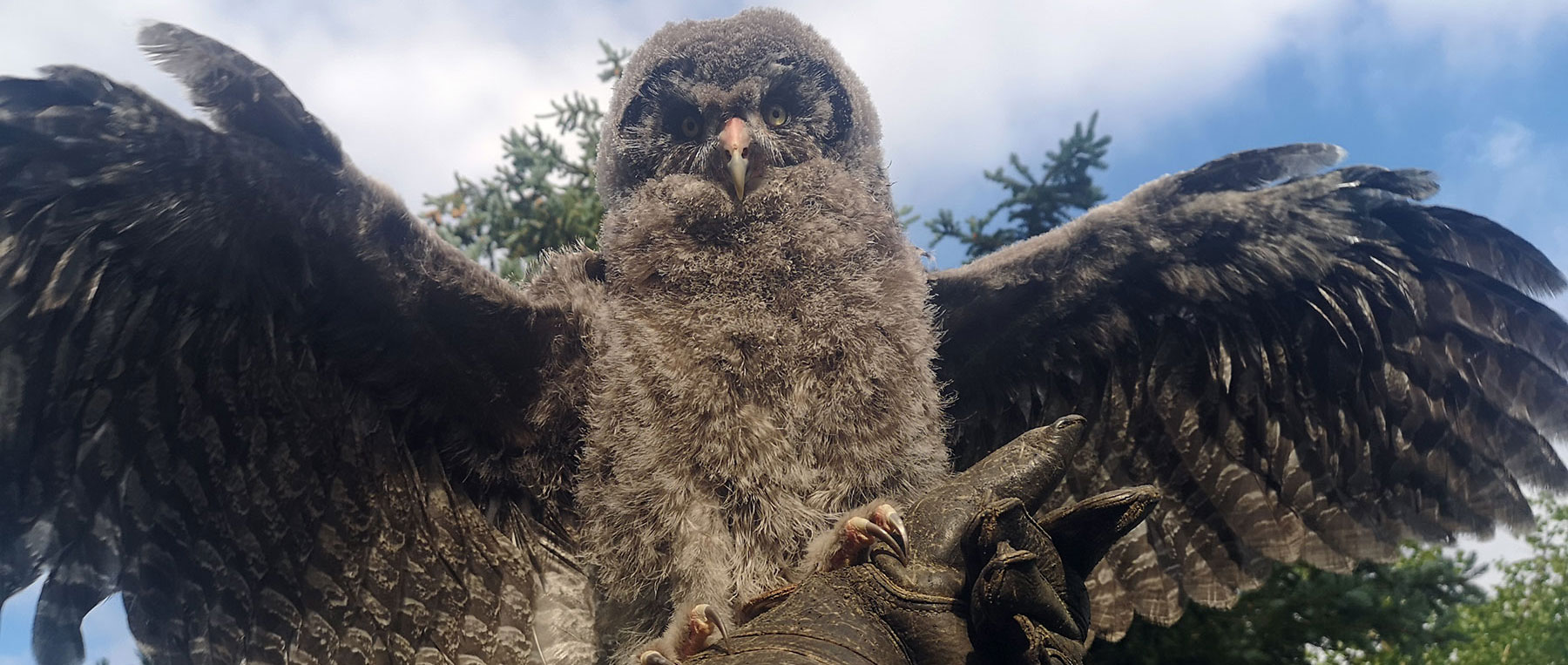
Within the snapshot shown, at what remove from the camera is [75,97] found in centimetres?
206

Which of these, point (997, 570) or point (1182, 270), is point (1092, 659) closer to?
point (1182, 270)

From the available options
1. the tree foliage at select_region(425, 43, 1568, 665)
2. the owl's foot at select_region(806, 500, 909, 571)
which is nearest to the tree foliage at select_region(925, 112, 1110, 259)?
the tree foliage at select_region(425, 43, 1568, 665)

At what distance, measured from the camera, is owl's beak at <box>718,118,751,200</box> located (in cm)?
282

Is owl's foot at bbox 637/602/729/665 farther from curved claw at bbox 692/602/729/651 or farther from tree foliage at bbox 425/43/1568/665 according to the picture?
tree foliage at bbox 425/43/1568/665

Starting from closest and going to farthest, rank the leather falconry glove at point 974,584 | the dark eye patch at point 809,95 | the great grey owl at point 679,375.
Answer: the leather falconry glove at point 974,584 → the great grey owl at point 679,375 → the dark eye patch at point 809,95

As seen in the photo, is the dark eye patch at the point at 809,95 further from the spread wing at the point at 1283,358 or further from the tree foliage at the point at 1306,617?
the tree foliage at the point at 1306,617

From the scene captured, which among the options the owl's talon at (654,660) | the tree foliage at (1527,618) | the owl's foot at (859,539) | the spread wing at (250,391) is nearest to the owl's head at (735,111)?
the spread wing at (250,391)

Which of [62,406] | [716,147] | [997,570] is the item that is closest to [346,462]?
[62,406]

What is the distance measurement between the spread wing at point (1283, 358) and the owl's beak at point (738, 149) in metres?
0.78

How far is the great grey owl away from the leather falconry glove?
581 millimetres

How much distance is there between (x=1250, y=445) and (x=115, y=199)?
332cm

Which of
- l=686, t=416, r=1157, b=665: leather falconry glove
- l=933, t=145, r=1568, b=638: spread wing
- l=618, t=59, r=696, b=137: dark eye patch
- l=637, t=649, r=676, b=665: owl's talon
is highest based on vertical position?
l=618, t=59, r=696, b=137: dark eye patch

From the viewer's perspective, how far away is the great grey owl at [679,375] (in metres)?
2.30

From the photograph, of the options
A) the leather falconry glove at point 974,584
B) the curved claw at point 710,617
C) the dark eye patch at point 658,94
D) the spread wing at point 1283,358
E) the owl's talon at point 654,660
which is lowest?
the owl's talon at point 654,660
